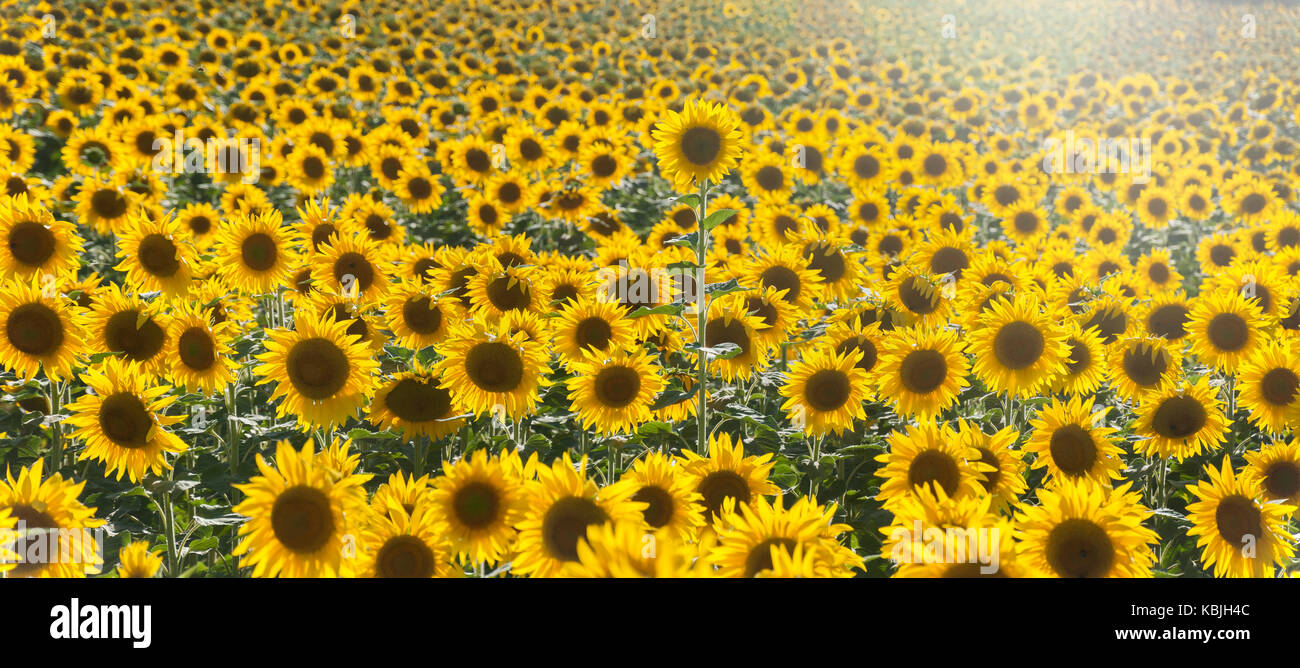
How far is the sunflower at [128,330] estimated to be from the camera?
4.44 meters

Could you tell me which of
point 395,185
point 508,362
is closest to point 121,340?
point 508,362

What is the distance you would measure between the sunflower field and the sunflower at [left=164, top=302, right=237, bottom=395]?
16mm

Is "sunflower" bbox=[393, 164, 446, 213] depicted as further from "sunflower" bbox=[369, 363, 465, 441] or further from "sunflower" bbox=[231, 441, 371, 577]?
"sunflower" bbox=[231, 441, 371, 577]

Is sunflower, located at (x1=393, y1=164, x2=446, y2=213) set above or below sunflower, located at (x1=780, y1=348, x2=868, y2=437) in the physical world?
above

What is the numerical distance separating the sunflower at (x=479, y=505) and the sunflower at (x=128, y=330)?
252cm

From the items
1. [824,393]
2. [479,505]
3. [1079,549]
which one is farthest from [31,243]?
[1079,549]

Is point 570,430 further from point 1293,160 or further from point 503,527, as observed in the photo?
point 1293,160

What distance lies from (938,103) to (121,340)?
1588 centimetres

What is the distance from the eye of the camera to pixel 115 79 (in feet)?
42.3

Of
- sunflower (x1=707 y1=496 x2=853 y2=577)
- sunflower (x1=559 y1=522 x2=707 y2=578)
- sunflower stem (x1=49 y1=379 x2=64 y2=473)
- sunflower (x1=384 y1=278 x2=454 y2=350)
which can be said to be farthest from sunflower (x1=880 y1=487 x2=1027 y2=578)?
sunflower stem (x1=49 y1=379 x2=64 y2=473)

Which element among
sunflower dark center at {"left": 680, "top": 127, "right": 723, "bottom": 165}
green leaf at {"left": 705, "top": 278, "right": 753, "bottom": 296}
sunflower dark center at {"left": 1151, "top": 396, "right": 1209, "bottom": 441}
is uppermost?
sunflower dark center at {"left": 680, "top": 127, "right": 723, "bottom": 165}

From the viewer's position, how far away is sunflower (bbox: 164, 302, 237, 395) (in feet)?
14.6

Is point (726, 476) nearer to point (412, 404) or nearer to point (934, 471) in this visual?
point (934, 471)

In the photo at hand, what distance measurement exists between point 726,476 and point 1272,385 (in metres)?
3.52
